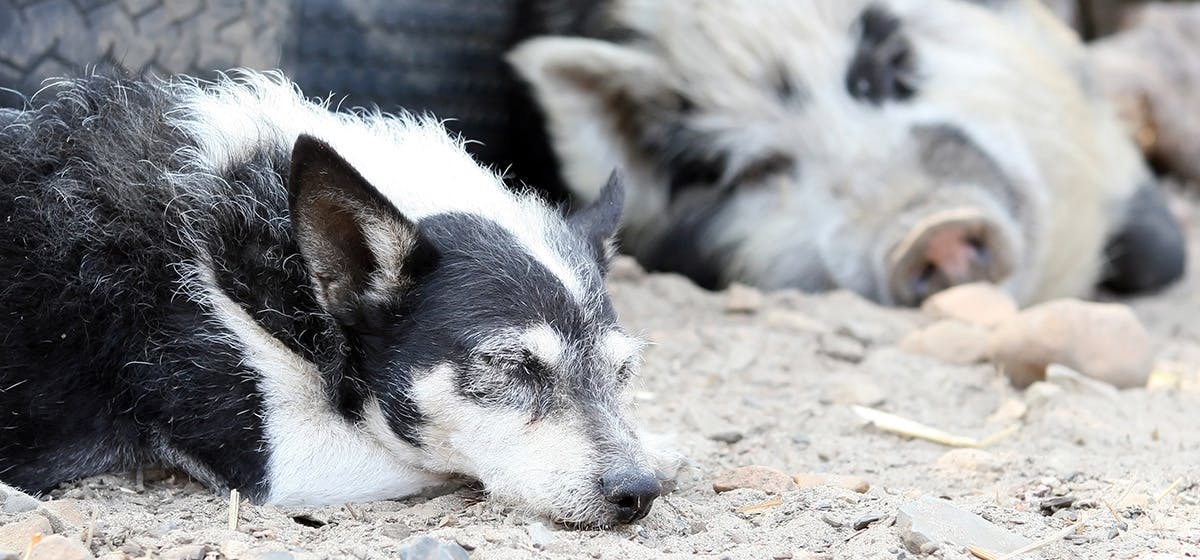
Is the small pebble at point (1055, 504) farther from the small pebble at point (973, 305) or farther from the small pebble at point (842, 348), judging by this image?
the small pebble at point (973, 305)

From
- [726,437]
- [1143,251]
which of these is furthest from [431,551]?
[1143,251]

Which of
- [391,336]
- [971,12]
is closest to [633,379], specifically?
[391,336]

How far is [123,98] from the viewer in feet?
9.68

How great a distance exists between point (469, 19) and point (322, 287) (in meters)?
2.15

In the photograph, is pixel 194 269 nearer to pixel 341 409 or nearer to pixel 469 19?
pixel 341 409

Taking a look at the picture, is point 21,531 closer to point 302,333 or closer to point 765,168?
point 302,333

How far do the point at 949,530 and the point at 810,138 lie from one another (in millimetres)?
2348

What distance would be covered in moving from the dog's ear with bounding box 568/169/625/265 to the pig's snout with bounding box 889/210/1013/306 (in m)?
1.50

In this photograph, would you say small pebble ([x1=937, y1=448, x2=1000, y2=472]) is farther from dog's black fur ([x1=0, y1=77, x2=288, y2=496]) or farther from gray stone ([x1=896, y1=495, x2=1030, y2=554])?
dog's black fur ([x1=0, y1=77, x2=288, y2=496])

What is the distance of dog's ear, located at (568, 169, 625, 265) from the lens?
288 centimetres

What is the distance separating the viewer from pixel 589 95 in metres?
4.64

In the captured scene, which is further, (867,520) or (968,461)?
(968,461)

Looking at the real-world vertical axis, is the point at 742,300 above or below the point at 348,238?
below

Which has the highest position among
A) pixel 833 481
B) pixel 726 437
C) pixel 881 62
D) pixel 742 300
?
pixel 881 62
